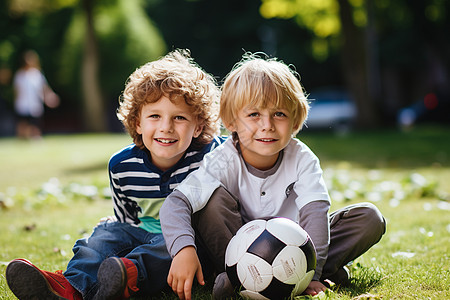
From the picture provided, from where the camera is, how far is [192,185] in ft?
8.87

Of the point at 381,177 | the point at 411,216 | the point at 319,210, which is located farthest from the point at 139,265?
the point at 381,177

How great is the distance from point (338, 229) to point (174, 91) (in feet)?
3.88

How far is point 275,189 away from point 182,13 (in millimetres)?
32170

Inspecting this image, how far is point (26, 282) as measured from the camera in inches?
94.6

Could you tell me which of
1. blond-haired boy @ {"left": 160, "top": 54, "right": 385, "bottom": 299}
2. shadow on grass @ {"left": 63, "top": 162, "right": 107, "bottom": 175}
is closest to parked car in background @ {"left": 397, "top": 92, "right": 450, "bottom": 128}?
shadow on grass @ {"left": 63, "top": 162, "right": 107, "bottom": 175}

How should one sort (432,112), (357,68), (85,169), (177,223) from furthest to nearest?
(432,112), (357,68), (85,169), (177,223)

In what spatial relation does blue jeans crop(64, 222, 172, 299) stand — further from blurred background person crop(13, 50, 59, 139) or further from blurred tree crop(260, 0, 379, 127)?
blurred tree crop(260, 0, 379, 127)

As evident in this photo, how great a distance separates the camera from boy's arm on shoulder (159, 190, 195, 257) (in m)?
2.47

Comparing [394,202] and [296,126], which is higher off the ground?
[296,126]

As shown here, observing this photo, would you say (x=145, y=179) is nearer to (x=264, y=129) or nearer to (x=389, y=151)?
(x=264, y=129)

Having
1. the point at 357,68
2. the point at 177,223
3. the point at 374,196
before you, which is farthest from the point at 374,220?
the point at 357,68

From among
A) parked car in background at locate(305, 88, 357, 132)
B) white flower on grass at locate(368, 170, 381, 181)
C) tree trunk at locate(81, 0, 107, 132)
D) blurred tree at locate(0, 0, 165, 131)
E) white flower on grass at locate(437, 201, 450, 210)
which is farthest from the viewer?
blurred tree at locate(0, 0, 165, 131)

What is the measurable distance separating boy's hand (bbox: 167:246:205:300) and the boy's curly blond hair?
92cm

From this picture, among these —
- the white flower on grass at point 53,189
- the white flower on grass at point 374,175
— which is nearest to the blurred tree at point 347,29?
the white flower on grass at point 374,175
